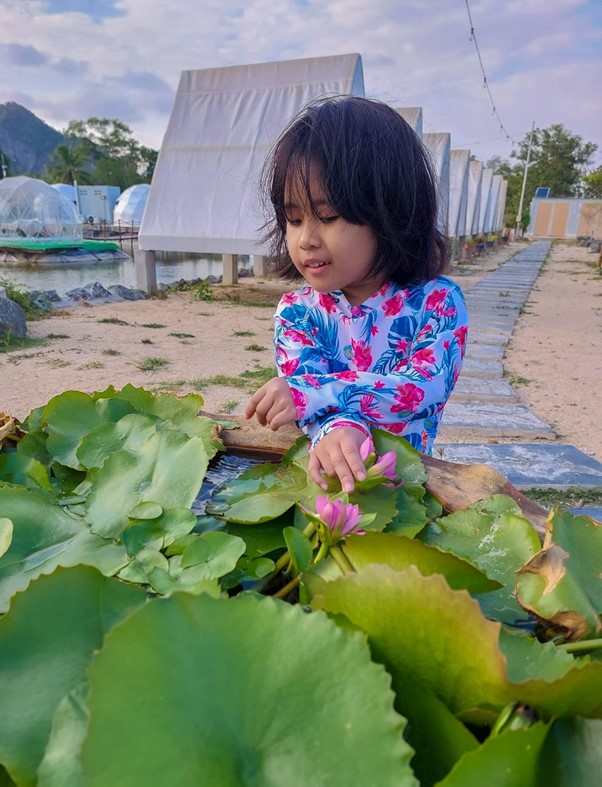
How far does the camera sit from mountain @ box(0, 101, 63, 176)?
4375 inches

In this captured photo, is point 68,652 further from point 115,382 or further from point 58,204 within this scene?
point 58,204

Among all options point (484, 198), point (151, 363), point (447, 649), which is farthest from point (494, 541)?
point (484, 198)

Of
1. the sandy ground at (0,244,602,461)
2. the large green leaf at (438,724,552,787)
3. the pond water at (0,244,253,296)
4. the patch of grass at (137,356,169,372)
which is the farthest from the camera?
the pond water at (0,244,253,296)

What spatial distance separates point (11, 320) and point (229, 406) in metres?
2.62

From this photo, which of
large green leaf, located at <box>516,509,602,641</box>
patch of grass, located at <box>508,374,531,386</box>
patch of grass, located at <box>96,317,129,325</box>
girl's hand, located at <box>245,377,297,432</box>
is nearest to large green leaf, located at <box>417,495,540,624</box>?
large green leaf, located at <box>516,509,602,641</box>

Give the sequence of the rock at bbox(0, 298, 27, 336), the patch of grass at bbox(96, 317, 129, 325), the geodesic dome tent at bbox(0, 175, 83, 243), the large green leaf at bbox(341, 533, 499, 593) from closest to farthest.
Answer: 1. the large green leaf at bbox(341, 533, 499, 593)
2. the rock at bbox(0, 298, 27, 336)
3. the patch of grass at bbox(96, 317, 129, 325)
4. the geodesic dome tent at bbox(0, 175, 83, 243)

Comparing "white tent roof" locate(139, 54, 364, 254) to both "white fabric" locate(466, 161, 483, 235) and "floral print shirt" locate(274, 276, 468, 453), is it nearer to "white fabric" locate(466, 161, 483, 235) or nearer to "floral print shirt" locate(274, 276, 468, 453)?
"floral print shirt" locate(274, 276, 468, 453)

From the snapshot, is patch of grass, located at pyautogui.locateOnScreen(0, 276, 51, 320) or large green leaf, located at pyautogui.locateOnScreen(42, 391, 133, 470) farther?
patch of grass, located at pyautogui.locateOnScreen(0, 276, 51, 320)

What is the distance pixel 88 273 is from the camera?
565 inches

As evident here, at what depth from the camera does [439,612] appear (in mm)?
329

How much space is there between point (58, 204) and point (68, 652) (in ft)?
80.7

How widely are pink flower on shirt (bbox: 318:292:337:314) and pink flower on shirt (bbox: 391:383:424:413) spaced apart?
0.31 m

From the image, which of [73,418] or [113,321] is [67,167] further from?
[73,418]

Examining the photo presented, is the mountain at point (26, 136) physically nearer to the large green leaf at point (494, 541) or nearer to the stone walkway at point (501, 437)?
the stone walkway at point (501, 437)
